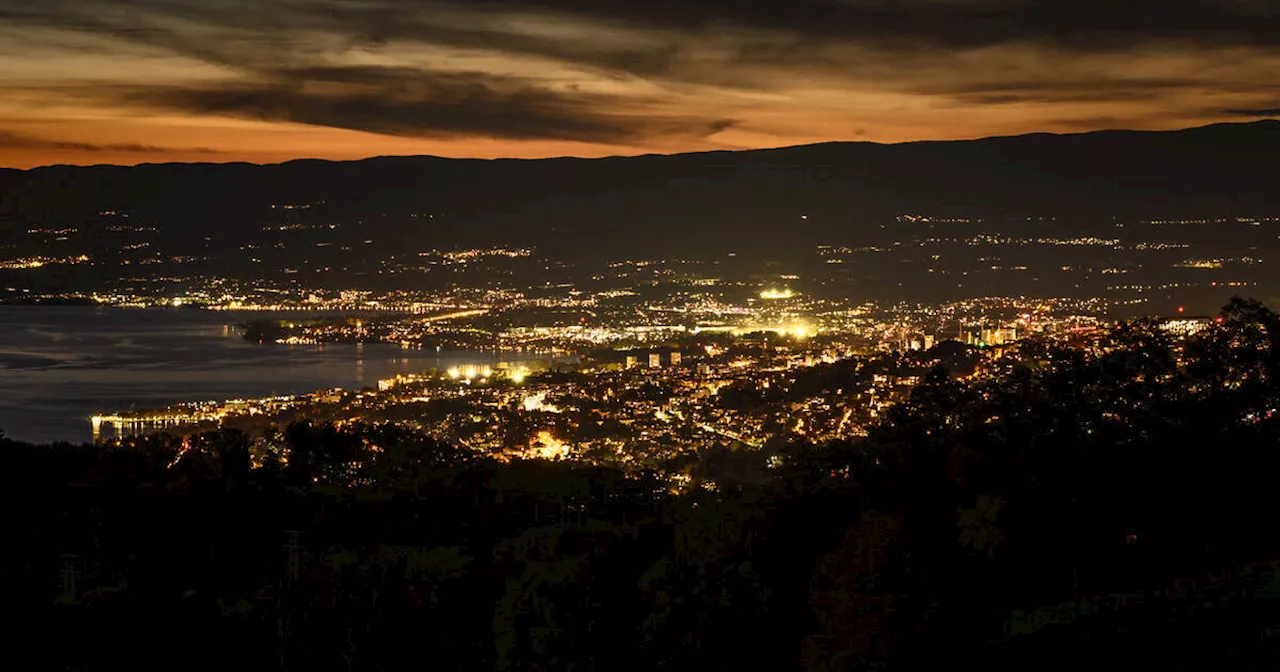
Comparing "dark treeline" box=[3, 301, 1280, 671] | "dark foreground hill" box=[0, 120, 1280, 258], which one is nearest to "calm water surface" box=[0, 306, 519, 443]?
"dark treeline" box=[3, 301, 1280, 671]

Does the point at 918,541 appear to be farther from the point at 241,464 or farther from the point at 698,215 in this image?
the point at 698,215

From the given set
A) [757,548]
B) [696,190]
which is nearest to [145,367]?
[757,548]

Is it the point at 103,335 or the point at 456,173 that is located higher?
the point at 456,173

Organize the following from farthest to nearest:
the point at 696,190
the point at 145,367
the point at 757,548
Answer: the point at 696,190 → the point at 145,367 → the point at 757,548

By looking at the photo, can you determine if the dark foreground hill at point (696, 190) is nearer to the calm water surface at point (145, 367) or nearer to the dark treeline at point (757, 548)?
the calm water surface at point (145, 367)

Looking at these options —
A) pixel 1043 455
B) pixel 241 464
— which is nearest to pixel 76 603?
pixel 241 464

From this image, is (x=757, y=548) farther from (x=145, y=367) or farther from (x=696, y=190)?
(x=696, y=190)

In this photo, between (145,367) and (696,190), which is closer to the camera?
(145,367)
